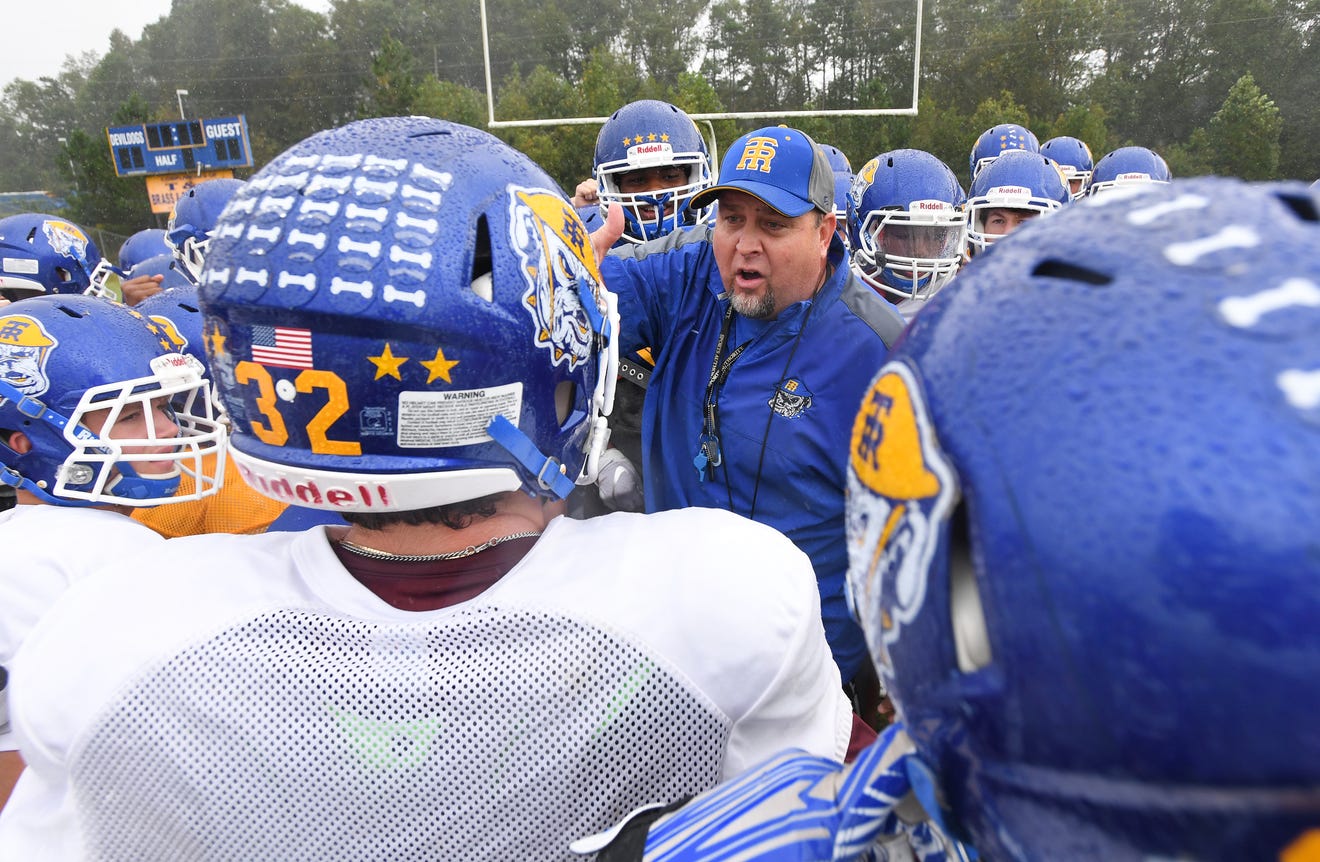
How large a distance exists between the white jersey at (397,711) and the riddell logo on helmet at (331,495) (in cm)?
19

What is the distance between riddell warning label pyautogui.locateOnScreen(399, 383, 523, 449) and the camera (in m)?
1.36

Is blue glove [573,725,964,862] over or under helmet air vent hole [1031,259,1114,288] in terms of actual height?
under

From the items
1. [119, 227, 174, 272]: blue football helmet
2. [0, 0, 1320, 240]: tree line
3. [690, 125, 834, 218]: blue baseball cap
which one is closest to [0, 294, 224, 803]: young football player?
[690, 125, 834, 218]: blue baseball cap

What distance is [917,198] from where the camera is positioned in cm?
503

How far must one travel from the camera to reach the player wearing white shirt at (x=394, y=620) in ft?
3.86

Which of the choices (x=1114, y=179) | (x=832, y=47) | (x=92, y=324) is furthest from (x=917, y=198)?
(x=832, y=47)

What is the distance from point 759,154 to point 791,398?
2.88 feet

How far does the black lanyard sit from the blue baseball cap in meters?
0.40

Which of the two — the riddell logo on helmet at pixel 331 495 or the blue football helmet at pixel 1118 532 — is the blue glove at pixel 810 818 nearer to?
the blue football helmet at pixel 1118 532

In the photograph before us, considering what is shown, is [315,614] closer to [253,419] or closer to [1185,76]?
[253,419]

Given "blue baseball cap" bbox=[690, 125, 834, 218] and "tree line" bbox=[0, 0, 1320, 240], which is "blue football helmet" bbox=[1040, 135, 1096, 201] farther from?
"blue baseball cap" bbox=[690, 125, 834, 218]

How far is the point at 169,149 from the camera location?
2734 cm

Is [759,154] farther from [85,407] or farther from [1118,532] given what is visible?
[1118,532]

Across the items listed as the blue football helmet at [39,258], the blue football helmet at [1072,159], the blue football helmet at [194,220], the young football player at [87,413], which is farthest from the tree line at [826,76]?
the young football player at [87,413]
